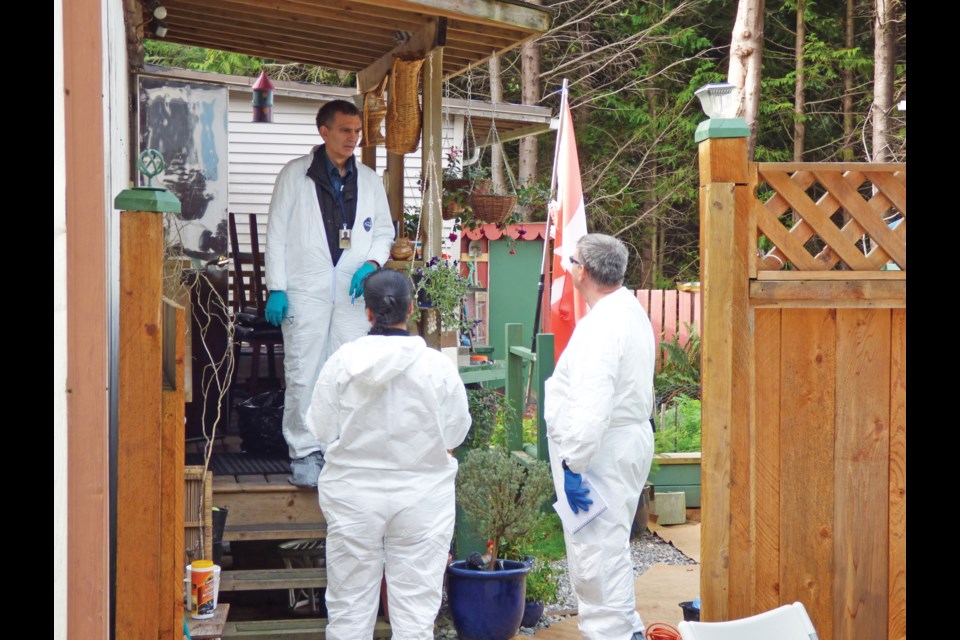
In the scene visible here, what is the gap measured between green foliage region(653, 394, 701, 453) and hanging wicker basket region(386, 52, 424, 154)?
12.0 ft

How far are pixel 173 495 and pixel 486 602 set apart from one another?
2098mm

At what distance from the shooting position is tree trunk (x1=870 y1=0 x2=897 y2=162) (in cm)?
1268

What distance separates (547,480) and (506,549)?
46 centimetres

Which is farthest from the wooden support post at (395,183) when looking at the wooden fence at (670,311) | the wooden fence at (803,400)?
the wooden fence at (670,311)

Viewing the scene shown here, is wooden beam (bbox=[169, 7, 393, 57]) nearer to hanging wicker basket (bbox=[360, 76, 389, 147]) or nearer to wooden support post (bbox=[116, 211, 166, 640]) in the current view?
hanging wicker basket (bbox=[360, 76, 389, 147])

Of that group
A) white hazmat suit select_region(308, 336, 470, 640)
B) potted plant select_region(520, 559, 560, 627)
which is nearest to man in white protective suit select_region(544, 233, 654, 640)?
white hazmat suit select_region(308, 336, 470, 640)

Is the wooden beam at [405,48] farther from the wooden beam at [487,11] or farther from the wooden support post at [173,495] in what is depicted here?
the wooden support post at [173,495]

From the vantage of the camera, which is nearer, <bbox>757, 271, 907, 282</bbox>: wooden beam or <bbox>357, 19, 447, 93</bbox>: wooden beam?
<bbox>757, 271, 907, 282</bbox>: wooden beam

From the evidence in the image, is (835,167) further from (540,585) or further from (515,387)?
(515,387)

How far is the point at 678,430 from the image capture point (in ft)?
31.1

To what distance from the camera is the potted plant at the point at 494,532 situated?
4.90m

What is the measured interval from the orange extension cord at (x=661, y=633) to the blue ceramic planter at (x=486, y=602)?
66 centimetres
